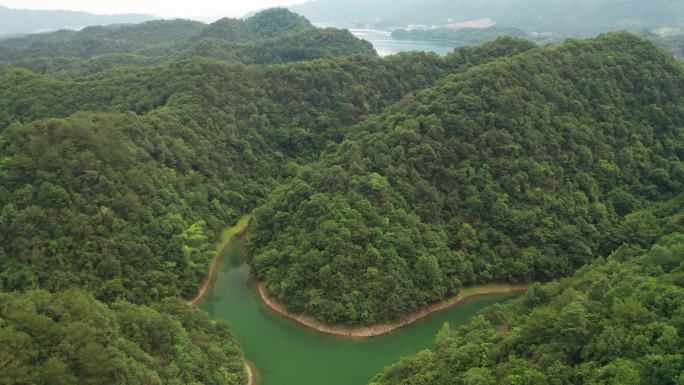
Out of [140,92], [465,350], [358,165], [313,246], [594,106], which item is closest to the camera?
[465,350]

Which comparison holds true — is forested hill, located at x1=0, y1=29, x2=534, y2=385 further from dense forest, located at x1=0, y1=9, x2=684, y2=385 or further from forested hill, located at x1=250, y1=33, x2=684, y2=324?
forested hill, located at x1=250, y1=33, x2=684, y2=324

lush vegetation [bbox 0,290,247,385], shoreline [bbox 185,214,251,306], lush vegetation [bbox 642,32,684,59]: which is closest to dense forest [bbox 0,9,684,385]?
lush vegetation [bbox 0,290,247,385]

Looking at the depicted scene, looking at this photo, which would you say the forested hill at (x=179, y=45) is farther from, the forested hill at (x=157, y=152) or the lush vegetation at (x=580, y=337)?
A: the lush vegetation at (x=580, y=337)

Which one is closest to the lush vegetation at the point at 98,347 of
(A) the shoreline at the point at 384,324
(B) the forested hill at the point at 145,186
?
(B) the forested hill at the point at 145,186

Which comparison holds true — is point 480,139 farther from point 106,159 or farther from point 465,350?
point 106,159

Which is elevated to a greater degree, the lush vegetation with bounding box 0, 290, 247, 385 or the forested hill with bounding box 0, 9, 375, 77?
the forested hill with bounding box 0, 9, 375, 77

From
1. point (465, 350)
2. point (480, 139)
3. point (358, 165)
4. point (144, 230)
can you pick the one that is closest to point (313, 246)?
point (358, 165)
